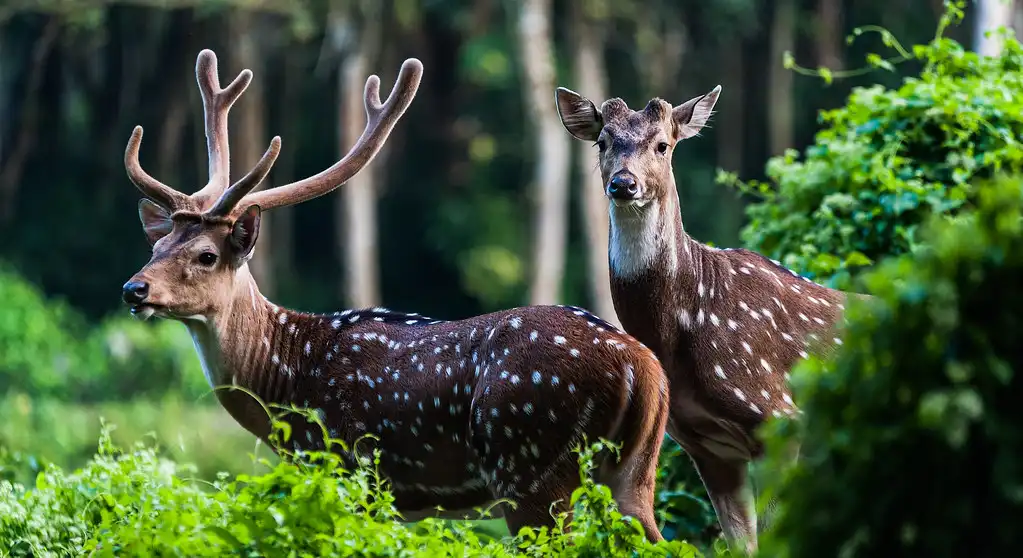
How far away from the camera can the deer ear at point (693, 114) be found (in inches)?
238

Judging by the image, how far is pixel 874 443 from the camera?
2.98 m

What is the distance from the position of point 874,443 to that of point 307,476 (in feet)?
6.18

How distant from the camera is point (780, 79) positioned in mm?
29781

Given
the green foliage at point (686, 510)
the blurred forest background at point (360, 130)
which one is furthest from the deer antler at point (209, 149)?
the blurred forest background at point (360, 130)

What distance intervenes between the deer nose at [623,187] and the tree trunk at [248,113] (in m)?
20.5

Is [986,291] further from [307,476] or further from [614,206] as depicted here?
[614,206]

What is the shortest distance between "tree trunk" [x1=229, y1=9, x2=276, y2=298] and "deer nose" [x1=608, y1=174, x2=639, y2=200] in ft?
67.3

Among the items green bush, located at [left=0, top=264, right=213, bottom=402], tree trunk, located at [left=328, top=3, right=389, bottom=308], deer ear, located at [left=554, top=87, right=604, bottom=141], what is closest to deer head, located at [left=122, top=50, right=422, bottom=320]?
deer ear, located at [left=554, top=87, right=604, bottom=141]

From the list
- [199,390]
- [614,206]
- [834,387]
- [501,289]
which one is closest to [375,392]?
[614,206]

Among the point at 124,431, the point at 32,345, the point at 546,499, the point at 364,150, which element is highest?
the point at 364,150

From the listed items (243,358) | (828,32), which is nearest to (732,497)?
(243,358)

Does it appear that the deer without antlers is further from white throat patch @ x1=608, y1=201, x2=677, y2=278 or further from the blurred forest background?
the blurred forest background

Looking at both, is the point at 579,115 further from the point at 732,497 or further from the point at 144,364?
the point at 144,364

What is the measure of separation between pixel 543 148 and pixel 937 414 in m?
23.3
